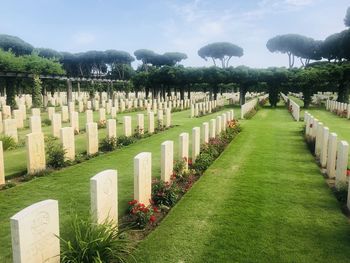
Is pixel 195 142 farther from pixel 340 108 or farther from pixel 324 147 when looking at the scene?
pixel 340 108

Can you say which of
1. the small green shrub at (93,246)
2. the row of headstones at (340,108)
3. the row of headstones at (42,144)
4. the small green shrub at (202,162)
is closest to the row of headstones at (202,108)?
the row of headstones at (340,108)

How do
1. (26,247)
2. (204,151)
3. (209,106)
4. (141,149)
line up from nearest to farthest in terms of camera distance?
(26,247) < (204,151) < (141,149) < (209,106)

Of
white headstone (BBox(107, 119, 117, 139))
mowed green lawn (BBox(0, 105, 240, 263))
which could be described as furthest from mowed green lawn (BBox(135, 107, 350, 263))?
white headstone (BBox(107, 119, 117, 139))

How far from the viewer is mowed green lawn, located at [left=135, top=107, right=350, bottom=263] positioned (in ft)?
15.3

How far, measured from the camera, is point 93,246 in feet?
13.4

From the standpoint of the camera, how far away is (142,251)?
15.5 feet

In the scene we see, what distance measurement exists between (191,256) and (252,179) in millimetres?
3974

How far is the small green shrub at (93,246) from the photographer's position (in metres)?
3.95

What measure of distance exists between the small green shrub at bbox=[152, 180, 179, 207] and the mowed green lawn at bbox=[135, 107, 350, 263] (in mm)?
190

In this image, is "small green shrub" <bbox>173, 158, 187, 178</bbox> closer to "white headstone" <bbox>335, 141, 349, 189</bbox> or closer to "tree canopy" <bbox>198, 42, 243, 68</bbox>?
"white headstone" <bbox>335, 141, 349, 189</bbox>

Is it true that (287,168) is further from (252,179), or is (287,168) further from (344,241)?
(344,241)

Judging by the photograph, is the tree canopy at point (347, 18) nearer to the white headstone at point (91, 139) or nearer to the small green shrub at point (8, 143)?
the white headstone at point (91, 139)

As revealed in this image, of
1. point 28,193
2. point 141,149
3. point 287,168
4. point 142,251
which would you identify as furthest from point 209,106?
point 142,251

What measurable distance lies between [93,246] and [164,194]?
2612 mm
